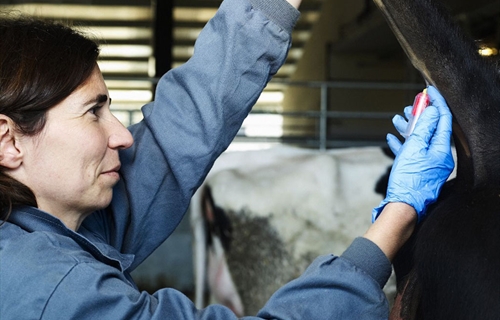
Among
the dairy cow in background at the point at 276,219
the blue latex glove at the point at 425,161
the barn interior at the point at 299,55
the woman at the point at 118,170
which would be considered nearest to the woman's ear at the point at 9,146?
the woman at the point at 118,170

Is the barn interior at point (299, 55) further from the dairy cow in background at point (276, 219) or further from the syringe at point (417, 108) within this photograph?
the syringe at point (417, 108)

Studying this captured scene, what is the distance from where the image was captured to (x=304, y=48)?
6965mm

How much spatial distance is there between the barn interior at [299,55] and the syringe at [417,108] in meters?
3.57

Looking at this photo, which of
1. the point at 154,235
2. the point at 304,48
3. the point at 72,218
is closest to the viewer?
the point at 72,218

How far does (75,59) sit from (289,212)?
1587mm

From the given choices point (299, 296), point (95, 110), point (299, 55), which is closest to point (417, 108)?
point (299, 296)

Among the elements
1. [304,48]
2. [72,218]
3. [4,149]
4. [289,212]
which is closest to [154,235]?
[72,218]

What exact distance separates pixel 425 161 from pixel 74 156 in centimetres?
42

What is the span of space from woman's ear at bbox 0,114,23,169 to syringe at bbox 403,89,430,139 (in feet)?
1.56

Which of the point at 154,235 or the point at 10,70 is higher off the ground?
the point at 10,70

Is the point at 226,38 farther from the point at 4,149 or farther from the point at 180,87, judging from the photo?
the point at 4,149

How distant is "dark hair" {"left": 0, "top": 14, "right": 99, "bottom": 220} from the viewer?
2.93 feet

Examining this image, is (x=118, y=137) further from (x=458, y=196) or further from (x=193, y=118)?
(x=458, y=196)

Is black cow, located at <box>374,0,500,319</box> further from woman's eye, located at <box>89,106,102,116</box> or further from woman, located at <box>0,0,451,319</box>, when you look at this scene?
woman's eye, located at <box>89,106,102,116</box>
